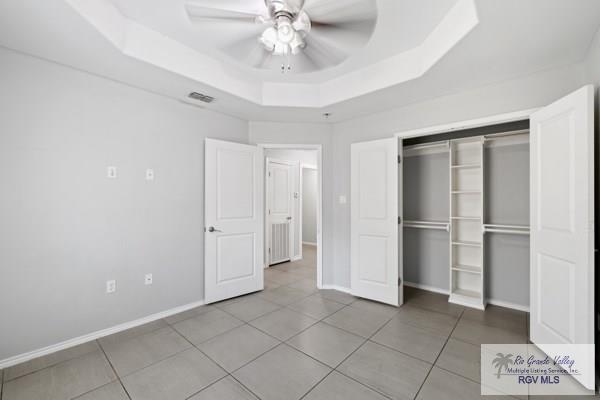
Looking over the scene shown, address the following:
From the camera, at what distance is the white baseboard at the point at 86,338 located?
2104 millimetres

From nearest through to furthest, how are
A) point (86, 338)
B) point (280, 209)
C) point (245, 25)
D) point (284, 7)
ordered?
point (284, 7) → point (245, 25) → point (86, 338) → point (280, 209)

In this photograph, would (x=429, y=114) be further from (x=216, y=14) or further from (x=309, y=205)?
(x=309, y=205)

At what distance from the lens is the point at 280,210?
5.48 m

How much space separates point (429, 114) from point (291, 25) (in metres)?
2.18

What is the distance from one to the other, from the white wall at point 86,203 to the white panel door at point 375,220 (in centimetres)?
204

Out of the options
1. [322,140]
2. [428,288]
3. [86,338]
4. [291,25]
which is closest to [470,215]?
[428,288]

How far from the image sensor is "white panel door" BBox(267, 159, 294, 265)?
527 cm

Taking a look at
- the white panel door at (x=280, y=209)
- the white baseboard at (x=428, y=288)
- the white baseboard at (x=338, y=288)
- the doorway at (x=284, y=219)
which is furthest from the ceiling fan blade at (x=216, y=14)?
the white baseboard at (x=428, y=288)

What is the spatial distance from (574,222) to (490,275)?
5.63ft

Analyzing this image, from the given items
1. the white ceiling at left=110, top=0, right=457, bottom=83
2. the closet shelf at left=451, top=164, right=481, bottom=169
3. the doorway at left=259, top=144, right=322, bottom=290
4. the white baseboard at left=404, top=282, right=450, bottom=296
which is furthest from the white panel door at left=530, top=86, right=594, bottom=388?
the doorway at left=259, top=144, right=322, bottom=290

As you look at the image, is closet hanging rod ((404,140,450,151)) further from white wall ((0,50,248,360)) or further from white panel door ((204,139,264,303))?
white wall ((0,50,248,360))

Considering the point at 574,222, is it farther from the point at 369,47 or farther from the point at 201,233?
the point at 201,233

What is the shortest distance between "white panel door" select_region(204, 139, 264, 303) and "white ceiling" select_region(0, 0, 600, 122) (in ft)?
2.18

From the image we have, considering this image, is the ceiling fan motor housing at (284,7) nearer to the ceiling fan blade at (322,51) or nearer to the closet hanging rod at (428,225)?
the ceiling fan blade at (322,51)
